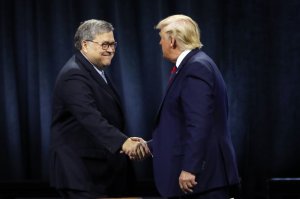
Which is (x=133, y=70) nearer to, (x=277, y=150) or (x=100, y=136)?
(x=277, y=150)

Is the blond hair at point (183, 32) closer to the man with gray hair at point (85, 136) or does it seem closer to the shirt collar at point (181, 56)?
the shirt collar at point (181, 56)

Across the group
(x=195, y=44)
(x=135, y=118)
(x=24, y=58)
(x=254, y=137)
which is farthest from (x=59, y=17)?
(x=195, y=44)

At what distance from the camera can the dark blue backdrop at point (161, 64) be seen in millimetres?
4453

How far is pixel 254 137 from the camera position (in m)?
4.51

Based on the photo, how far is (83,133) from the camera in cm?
309

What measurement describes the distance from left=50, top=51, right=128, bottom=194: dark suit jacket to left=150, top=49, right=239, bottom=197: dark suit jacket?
0.39 m

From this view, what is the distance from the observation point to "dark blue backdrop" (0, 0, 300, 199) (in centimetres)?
445

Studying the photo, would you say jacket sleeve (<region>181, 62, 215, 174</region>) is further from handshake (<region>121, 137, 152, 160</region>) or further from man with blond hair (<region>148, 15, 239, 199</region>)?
handshake (<region>121, 137, 152, 160</region>)

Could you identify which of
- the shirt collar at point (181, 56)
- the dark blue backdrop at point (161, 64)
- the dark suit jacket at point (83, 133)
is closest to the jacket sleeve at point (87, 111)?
the dark suit jacket at point (83, 133)

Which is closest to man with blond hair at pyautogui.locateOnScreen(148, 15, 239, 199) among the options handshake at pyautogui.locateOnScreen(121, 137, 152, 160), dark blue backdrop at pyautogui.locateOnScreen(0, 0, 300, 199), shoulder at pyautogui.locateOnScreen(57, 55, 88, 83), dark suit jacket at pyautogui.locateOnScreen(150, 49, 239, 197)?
dark suit jacket at pyautogui.locateOnScreen(150, 49, 239, 197)

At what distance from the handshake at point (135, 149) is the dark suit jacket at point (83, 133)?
40 millimetres

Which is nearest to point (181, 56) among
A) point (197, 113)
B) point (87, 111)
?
point (197, 113)

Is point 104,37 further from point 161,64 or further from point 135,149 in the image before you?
point 161,64

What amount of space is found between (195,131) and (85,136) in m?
0.72
